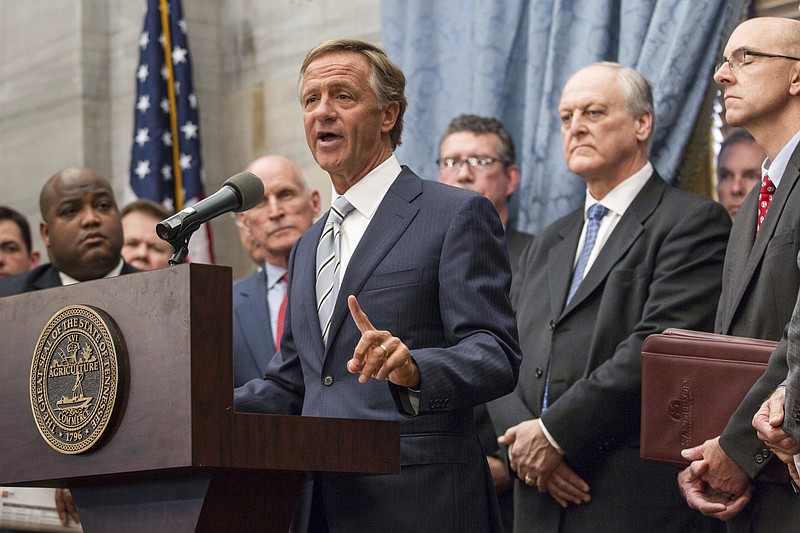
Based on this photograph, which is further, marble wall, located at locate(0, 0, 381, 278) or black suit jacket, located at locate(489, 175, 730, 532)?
marble wall, located at locate(0, 0, 381, 278)

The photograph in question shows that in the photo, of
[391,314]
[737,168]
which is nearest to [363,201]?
[391,314]

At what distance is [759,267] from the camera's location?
3.36m

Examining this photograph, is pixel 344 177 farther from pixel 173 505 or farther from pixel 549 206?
pixel 549 206

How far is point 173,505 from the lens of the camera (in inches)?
97.7

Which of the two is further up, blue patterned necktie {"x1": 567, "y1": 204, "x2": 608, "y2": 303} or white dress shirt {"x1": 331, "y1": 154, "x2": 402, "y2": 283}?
white dress shirt {"x1": 331, "y1": 154, "x2": 402, "y2": 283}

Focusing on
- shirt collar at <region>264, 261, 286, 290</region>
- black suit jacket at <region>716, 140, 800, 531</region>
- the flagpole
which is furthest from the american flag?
black suit jacket at <region>716, 140, 800, 531</region>

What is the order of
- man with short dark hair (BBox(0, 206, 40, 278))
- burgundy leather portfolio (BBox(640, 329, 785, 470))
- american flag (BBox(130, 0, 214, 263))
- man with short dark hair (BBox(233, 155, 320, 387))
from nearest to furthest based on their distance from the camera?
1. burgundy leather portfolio (BBox(640, 329, 785, 470))
2. man with short dark hair (BBox(233, 155, 320, 387))
3. man with short dark hair (BBox(0, 206, 40, 278))
4. american flag (BBox(130, 0, 214, 263))

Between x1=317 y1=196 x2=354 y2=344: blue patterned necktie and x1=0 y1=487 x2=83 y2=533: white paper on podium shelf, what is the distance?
176 centimetres

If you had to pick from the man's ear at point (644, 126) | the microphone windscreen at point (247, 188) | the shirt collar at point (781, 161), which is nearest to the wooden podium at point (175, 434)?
the microphone windscreen at point (247, 188)

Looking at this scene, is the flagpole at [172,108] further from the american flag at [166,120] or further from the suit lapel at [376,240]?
the suit lapel at [376,240]

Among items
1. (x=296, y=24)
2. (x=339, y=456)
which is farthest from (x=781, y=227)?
(x=296, y=24)

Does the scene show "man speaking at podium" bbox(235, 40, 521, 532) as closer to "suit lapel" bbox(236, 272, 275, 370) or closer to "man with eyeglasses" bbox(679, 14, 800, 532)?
"man with eyeglasses" bbox(679, 14, 800, 532)

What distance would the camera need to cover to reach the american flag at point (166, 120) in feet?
22.2

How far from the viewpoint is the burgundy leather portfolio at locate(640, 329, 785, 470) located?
319 cm
